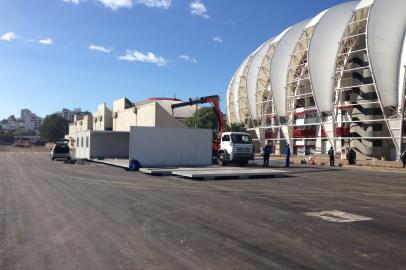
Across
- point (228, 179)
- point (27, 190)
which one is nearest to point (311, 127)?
point (228, 179)

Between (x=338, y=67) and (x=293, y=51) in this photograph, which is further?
(x=293, y=51)

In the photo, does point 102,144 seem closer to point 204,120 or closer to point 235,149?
point 235,149

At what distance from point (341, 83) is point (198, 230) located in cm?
5419

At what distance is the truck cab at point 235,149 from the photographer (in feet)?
97.6

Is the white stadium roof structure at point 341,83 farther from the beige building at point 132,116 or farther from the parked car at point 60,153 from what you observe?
the parked car at point 60,153

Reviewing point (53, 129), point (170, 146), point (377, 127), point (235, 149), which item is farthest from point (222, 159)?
point (53, 129)

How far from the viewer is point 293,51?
222 feet

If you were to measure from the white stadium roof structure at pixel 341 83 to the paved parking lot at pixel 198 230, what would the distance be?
40136 mm

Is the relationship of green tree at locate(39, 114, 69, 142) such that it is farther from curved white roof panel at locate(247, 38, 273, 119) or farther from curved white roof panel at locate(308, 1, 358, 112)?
curved white roof panel at locate(308, 1, 358, 112)

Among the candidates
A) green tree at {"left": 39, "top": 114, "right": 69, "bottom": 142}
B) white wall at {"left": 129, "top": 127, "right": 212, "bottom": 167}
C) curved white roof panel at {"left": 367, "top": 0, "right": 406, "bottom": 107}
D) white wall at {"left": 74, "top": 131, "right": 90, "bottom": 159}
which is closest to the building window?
curved white roof panel at {"left": 367, "top": 0, "right": 406, "bottom": 107}

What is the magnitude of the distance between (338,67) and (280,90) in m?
13.2

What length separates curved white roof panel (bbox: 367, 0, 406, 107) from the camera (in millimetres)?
→ 50094

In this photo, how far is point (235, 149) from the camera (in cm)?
2962

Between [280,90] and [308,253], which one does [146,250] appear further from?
[280,90]
